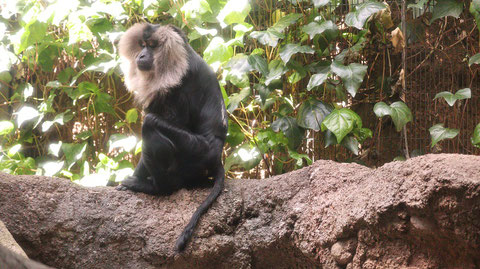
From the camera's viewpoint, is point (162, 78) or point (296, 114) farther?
point (296, 114)

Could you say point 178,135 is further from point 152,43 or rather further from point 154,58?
point 152,43

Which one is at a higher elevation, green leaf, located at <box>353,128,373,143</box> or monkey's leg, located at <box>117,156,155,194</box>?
monkey's leg, located at <box>117,156,155,194</box>

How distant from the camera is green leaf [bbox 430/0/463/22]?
4.39 m

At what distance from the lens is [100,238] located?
3307 mm

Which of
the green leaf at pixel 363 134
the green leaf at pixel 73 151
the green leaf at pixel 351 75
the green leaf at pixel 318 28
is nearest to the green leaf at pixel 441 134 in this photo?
the green leaf at pixel 363 134

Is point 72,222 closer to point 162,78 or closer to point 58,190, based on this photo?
point 58,190

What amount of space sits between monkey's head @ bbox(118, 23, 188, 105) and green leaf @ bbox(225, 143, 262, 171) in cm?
120

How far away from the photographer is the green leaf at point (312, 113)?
4484mm

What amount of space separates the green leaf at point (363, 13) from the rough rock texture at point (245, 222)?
1.58 meters

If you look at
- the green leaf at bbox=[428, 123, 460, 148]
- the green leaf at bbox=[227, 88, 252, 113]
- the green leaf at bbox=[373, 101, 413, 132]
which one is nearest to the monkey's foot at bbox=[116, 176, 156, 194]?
the green leaf at bbox=[227, 88, 252, 113]

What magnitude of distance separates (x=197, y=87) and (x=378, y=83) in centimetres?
211

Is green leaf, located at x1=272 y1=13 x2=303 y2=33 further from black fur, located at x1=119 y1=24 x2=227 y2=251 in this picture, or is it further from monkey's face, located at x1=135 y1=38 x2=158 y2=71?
monkey's face, located at x1=135 y1=38 x2=158 y2=71

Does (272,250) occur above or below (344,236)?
below

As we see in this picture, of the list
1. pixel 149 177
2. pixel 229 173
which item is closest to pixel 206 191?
pixel 149 177
